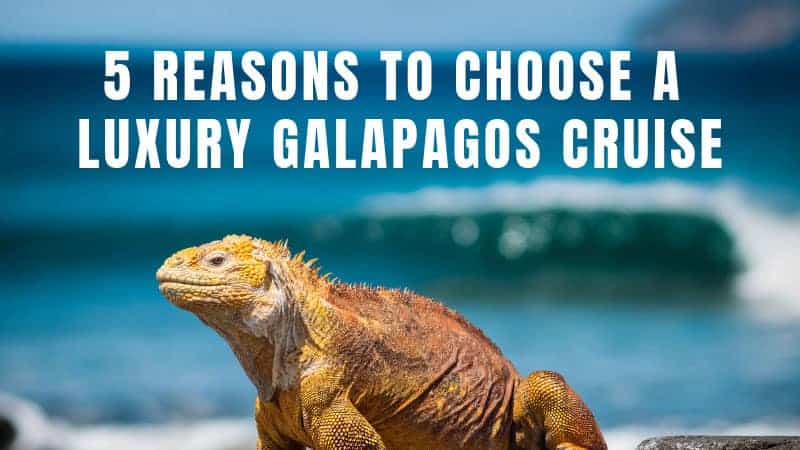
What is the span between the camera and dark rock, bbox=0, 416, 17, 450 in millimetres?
17875

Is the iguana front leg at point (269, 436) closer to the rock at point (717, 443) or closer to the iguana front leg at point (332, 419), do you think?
the iguana front leg at point (332, 419)

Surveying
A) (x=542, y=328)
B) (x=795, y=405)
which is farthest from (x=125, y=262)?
(x=795, y=405)

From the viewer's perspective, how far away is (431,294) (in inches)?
906

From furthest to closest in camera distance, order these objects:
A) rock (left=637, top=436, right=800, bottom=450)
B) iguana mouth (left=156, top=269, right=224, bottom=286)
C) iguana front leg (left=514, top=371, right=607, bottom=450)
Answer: rock (left=637, top=436, right=800, bottom=450) < iguana front leg (left=514, top=371, right=607, bottom=450) < iguana mouth (left=156, top=269, right=224, bottom=286)

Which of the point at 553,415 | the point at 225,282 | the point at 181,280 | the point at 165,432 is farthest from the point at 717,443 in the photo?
the point at 165,432

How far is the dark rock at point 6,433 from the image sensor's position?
17875mm

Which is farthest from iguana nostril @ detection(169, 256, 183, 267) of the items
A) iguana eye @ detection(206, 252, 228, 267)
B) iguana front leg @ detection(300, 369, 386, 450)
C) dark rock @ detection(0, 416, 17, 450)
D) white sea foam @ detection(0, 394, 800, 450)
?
dark rock @ detection(0, 416, 17, 450)

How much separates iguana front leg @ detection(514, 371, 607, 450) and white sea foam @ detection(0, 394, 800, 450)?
11611 mm

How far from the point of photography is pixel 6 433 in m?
18.6

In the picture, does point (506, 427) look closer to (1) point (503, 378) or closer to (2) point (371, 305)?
(1) point (503, 378)

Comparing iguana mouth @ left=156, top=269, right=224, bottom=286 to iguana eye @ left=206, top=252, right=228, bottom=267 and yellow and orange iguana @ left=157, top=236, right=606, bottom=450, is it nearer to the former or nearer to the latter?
yellow and orange iguana @ left=157, top=236, right=606, bottom=450

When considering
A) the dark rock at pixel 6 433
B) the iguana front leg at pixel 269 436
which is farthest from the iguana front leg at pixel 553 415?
the dark rock at pixel 6 433

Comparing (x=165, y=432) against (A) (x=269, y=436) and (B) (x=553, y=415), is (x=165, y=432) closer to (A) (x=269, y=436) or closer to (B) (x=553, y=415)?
(A) (x=269, y=436)

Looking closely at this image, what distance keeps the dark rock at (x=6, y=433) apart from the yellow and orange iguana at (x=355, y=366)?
12717 millimetres
